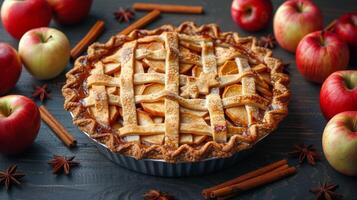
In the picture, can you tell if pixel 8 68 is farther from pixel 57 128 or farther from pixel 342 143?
pixel 342 143

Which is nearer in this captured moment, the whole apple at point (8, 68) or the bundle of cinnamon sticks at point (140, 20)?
the whole apple at point (8, 68)

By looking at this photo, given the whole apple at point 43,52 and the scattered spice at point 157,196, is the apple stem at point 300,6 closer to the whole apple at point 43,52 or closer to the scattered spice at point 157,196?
the whole apple at point 43,52

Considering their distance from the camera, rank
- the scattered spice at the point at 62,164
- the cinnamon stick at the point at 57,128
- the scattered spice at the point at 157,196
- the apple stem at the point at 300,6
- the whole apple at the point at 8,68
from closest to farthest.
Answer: the scattered spice at the point at 157,196 → the scattered spice at the point at 62,164 → the cinnamon stick at the point at 57,128 → the whole apple at the point at 8,68 → the apple stem at the point at 300,6

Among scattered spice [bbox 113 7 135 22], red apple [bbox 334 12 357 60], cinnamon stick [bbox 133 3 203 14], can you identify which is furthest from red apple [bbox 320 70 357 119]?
scattered spice [bbox 113 7 135 22]

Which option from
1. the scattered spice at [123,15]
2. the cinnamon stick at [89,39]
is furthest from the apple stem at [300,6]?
the cinnamon stick at [89,39]

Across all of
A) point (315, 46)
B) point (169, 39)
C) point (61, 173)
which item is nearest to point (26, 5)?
point (169, 39)

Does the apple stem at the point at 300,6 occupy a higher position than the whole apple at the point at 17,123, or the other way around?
the apple stem at the point at 300,6

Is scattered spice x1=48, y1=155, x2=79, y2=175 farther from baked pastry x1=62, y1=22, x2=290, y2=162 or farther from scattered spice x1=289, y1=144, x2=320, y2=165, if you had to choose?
scattered spice x1=289, y1=144, x2=320, y2=165

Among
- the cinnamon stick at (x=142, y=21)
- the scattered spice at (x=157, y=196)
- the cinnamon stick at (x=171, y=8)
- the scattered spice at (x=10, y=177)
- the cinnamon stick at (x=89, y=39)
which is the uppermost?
the cinnamon stick at (x=171, y=8)
